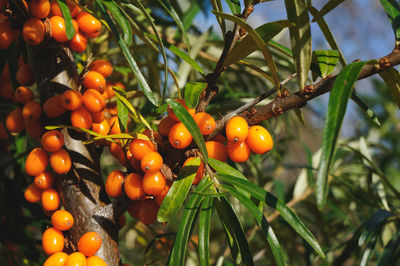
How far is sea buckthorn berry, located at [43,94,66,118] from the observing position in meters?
0.67

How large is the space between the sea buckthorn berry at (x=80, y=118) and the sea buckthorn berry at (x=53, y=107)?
0.03 metres

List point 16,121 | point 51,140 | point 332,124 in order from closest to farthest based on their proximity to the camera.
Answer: point 332,124, point 51,140, point 16,121

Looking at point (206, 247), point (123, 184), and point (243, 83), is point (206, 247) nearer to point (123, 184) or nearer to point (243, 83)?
point (123, 184)

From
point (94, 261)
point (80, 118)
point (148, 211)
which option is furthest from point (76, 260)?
point (80, 118)

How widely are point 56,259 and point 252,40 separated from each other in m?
0.46

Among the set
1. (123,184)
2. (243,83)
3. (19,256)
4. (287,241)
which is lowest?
(19,256)

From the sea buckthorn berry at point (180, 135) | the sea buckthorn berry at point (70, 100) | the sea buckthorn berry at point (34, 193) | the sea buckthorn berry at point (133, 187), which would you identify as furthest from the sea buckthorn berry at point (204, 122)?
the sea buckthorn berry at point (34, 193)

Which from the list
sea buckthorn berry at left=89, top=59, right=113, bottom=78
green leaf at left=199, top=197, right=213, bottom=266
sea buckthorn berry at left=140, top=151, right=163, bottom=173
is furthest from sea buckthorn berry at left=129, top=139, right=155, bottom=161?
sea buckthorn berry at left=89, top=59, right=113, bottom=78

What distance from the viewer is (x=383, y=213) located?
915 mm

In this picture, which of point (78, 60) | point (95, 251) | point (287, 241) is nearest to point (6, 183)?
point (78, 60)

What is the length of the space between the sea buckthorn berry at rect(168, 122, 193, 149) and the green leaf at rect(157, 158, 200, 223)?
0.03m

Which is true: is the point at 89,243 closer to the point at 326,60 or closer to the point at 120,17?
the point at 120,17

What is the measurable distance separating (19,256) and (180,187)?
2.38ft

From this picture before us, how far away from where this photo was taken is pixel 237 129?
0.53 m
